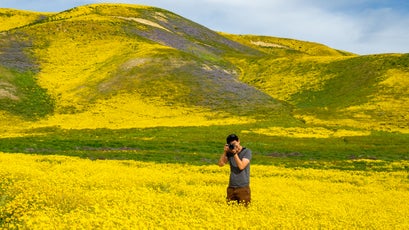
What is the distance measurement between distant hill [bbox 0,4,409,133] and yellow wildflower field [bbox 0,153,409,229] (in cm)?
4380

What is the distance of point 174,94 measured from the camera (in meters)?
84.9

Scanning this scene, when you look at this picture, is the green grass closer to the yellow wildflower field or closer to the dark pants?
the yellow wildflower field

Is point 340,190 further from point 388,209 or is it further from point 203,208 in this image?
point 203,208

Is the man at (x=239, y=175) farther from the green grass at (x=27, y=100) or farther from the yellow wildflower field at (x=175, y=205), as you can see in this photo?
the green grass at (x=27, y=100)

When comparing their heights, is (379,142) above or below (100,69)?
below

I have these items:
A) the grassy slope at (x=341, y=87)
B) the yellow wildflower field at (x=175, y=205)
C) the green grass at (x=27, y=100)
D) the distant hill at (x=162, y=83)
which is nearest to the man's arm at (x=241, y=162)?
the yellow wildflower field at (x=175, y=205)

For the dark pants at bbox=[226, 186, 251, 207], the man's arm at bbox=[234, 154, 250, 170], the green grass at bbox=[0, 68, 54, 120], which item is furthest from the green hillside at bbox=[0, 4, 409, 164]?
the man's arm at bbox=[234, 154, 250, 170]

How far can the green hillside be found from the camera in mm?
59219

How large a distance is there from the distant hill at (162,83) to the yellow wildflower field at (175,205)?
43803mm

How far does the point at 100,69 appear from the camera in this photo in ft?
314

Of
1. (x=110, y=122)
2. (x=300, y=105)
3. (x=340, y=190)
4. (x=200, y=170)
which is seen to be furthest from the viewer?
(x=300, y=105)

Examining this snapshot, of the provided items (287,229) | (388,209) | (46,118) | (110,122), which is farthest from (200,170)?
(46,118)

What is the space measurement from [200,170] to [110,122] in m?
37.6

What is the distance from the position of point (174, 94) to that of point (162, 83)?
4754 mm
